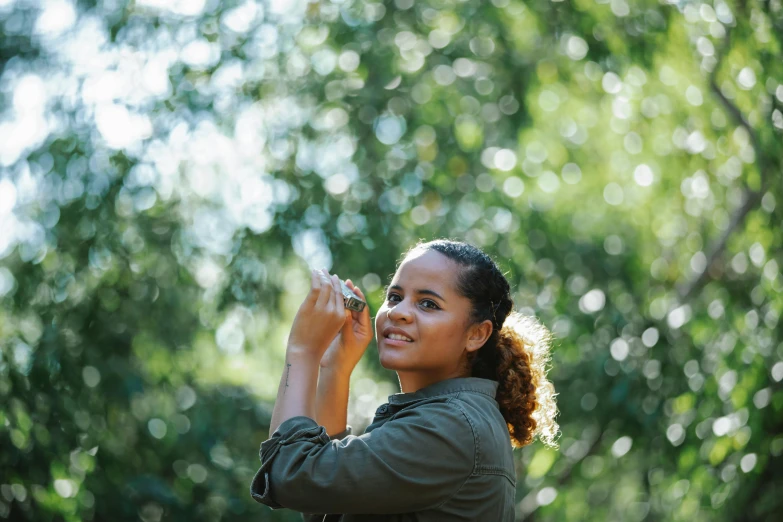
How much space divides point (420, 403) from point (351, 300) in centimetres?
31

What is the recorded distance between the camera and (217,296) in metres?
3.99

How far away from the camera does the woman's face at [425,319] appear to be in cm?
173

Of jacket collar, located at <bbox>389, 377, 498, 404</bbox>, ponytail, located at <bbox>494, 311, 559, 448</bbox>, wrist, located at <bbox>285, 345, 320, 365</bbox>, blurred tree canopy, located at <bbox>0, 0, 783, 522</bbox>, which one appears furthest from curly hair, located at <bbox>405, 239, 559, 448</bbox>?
blurred tree canopy, located at <bbox>0, 0, 783, 522</bbox>

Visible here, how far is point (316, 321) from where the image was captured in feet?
5.69

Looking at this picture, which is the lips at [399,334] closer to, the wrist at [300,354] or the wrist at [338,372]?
the wrist at [300,354]

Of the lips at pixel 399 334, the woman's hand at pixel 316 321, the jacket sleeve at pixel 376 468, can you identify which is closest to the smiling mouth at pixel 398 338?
the lips at pixel 399 334

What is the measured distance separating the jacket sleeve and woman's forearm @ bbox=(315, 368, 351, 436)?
1.39 ft

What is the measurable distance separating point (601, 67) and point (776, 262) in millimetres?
1187

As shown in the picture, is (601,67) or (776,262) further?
(601,67)

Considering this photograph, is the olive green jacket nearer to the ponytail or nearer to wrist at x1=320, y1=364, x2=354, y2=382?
the ponytail

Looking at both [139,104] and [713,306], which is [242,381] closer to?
[139,104]

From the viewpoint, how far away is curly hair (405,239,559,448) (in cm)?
182

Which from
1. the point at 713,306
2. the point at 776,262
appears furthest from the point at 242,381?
the point at 776,262

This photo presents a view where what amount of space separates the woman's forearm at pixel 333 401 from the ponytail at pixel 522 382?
1.12 feet
